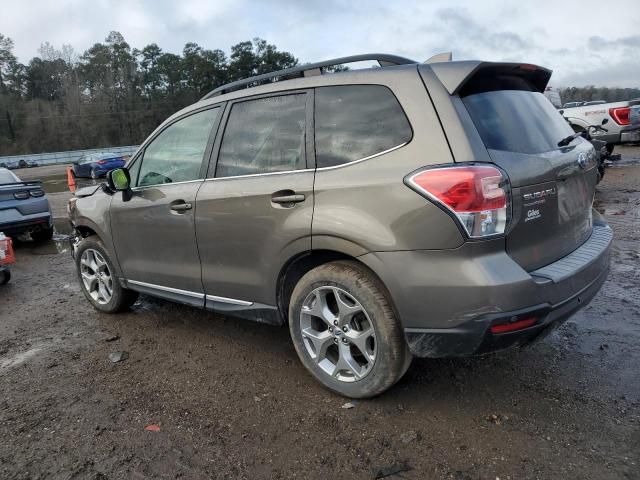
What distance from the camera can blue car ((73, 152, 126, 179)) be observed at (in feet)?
87.8

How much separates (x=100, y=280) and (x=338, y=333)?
289 centimetres

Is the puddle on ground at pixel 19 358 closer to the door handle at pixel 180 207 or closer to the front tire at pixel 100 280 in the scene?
the front tire at pixel 100 280

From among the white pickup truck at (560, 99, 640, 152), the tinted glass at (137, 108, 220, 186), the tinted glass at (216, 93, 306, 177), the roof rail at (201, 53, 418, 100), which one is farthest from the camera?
the white pickup truck at (560, 99, 640, 152)

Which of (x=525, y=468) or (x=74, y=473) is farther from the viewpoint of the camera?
(x=74, y=473)

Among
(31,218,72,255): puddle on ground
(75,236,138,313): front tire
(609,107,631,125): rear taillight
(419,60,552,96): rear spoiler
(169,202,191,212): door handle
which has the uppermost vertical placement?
(419,60,552,96): rear spoiler

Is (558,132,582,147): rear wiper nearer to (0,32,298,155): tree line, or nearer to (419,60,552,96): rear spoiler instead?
(419,60,552,96): rear spoiler

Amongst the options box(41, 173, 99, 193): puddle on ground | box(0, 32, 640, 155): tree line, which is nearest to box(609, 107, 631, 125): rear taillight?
box(41, 173, 99, 193): puddle on ground

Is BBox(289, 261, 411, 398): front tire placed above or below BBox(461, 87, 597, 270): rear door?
below

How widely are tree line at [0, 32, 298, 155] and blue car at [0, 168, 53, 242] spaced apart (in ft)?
229

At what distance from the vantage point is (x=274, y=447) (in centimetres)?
259

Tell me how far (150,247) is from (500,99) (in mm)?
2787

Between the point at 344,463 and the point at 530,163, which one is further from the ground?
the point at 530,163

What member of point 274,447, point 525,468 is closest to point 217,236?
point 274,447

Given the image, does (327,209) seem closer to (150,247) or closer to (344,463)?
(344,463)
